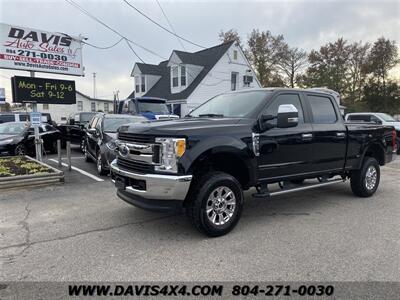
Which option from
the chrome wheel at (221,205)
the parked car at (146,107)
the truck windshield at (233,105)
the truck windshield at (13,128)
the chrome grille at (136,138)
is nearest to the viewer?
the chrome grille at (136,138)

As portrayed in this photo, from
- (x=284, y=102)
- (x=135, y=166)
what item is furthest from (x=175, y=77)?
(x=135, y=166)

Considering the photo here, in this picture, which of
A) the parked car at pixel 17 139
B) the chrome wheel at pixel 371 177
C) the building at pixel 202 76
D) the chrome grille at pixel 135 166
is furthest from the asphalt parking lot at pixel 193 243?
the building at pixel 202 76

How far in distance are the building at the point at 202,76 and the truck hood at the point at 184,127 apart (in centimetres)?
2060

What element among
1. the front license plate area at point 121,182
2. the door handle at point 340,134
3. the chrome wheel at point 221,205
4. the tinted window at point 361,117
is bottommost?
the chrome wheel at point 221,205

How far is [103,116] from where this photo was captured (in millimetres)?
9219

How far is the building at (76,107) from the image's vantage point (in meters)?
42.2

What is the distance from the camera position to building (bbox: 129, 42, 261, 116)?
25688 mm

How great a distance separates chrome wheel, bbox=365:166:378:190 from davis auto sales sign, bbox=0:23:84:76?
31.9 ft

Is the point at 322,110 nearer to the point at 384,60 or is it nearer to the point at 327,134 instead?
the point at 327,134

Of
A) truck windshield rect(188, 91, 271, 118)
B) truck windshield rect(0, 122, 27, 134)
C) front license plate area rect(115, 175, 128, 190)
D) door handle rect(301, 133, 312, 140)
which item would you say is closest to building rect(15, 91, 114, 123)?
truck windshield rect(0, 122, 27, 134)

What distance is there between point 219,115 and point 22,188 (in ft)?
15.7

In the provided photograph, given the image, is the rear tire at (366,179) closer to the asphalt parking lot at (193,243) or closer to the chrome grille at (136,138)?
the asphalt parking lot at (193,243)

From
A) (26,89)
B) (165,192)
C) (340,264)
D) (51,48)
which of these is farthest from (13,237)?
(51,48)

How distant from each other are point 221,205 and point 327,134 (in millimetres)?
2594
